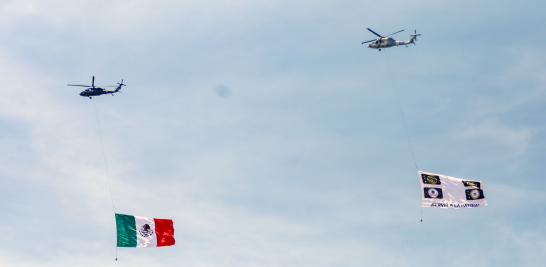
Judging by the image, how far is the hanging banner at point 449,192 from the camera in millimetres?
83688

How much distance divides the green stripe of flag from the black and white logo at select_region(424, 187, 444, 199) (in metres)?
45.7

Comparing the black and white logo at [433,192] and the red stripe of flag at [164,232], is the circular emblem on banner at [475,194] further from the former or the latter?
the red stripe of flag at [164,232]

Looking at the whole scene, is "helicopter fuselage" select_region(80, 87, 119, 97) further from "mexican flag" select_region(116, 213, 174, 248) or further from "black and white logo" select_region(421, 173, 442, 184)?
"black and white logo" select_region(421, 173, 442, 184)

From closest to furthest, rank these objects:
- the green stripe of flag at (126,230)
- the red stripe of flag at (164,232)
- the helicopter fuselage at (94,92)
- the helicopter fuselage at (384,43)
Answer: the green stripe of flag at (126,230)
the red stripe of flag at (164,232)
the helicopter fuselage at (384,43)
the helicopter fuselage at (94,92)

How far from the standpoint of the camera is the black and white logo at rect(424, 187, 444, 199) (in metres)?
83.6

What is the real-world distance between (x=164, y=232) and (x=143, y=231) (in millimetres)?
3767

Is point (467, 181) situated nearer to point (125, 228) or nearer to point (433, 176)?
point (433, 176)

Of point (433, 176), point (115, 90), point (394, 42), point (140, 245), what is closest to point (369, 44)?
point (394, 42)

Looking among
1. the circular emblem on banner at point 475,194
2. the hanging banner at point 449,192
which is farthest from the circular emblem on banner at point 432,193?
the circular emblem on banner at point 475,194

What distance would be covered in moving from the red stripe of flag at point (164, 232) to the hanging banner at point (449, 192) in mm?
40952

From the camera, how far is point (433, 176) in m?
84.0

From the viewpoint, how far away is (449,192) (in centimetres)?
8475

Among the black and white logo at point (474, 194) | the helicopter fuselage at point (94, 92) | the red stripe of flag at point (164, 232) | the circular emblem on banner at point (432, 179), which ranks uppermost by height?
the helicopter fuselage at point (94, 92)

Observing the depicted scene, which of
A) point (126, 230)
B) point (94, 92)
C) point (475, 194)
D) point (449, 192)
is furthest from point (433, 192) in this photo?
point (94, 92)
